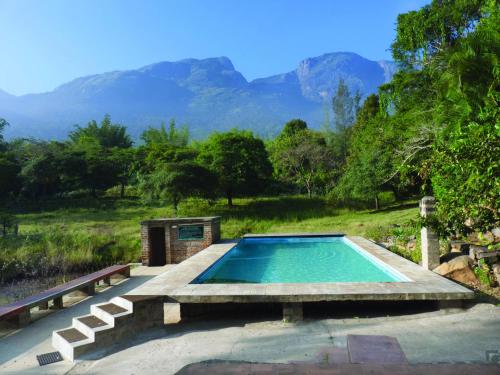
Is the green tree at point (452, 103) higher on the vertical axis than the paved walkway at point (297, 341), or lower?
higher

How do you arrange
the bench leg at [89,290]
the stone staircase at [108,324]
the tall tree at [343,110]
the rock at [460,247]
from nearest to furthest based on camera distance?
the stone staircase at [108,324] < the rock at [460,247] < the bench leg at [89,290] < the tall tree at [343,110]

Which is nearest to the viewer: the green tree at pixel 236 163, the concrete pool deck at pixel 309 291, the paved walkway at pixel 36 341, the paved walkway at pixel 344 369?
the paved walkway at pixel 344 369

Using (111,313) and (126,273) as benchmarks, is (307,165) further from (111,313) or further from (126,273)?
(111,313)

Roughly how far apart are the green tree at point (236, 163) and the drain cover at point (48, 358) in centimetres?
2109

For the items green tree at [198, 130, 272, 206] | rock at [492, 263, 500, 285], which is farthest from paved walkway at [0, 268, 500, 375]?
green tree at [198, 130, 272, 206]

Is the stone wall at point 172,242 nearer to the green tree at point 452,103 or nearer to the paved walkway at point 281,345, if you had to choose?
the paved walkway at point 281,345

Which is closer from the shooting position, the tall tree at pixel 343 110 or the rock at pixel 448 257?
the rock at pixel 448 257

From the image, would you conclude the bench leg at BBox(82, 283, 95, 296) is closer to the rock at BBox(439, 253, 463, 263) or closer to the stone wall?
the stone wall

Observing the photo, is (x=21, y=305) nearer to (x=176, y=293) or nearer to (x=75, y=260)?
(x=176, y=293)

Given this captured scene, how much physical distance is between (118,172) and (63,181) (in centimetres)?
490

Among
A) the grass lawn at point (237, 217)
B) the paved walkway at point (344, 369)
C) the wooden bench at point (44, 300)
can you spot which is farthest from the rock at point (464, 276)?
the grass lawn at point (237, 217)

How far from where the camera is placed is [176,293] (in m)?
6.22

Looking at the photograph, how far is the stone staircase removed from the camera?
202 inches

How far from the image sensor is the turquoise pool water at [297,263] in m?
8.92
